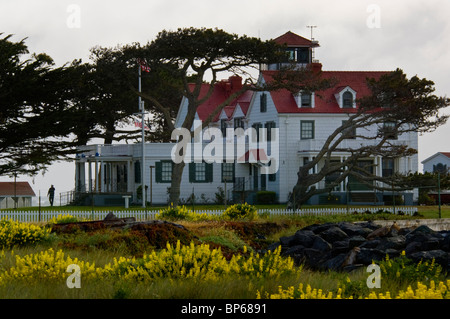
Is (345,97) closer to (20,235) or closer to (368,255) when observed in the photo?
(368,255)

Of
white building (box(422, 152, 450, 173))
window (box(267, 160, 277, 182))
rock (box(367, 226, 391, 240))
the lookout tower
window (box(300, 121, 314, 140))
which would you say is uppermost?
the lookout tower

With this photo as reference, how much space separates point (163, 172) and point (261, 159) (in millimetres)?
6467

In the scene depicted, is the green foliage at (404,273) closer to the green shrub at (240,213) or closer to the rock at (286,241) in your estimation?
the rock at (286,241)

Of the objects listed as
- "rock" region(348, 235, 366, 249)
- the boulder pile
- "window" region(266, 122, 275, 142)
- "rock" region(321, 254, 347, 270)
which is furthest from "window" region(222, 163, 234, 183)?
"rock" region(321, 254, 347, 270)

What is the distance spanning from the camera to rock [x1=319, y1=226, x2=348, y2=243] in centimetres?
2203

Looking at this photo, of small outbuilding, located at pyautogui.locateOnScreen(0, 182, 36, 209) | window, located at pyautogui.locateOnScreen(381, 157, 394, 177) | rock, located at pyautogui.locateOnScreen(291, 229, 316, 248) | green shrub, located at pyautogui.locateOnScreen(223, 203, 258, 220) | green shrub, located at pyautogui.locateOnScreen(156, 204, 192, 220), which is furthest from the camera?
small outbuilding, located at pyautogui.locateOnScreen(0, 182, 36, 209)

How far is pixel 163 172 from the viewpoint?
5103cm

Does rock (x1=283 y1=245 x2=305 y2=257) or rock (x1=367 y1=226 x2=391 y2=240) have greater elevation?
rock (x1=367 y1=226 x2=391 y2=240)

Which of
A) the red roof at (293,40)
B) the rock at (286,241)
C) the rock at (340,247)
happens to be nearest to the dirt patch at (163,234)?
the rock at (286,241)

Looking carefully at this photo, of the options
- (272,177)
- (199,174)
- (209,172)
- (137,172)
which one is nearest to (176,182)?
(199,174)

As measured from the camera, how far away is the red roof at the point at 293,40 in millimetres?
58219

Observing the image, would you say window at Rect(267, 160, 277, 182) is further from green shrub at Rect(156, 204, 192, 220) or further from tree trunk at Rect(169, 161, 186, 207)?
green shrub at Rect(156, 204, 192, 220)
